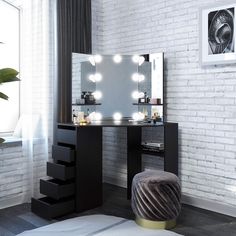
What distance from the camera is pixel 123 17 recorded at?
→ 11.8 ft

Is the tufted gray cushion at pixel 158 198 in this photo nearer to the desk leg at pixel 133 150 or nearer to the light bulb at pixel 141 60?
the desk leg at pixel 133 150

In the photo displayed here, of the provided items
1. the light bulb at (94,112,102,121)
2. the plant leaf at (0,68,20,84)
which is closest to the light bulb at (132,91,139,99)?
the light bulb at (94,112,102,121)

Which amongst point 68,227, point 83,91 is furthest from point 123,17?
point 68,227

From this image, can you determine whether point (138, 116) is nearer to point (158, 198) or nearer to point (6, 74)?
point (158, 198)

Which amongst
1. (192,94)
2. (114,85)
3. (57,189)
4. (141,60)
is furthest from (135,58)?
(57,189)

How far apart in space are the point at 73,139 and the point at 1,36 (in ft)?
4.07

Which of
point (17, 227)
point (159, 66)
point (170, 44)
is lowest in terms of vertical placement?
point (17, 227)

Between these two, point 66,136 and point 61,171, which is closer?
point 61,171

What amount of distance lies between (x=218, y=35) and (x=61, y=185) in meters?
1.81

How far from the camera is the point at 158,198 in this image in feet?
7.89

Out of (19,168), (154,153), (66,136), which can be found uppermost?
(66,136)

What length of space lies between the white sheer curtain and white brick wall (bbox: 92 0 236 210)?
88cm

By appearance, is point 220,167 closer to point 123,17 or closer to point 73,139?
point 73,139

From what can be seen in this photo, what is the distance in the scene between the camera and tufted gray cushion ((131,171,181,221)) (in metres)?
2.41
